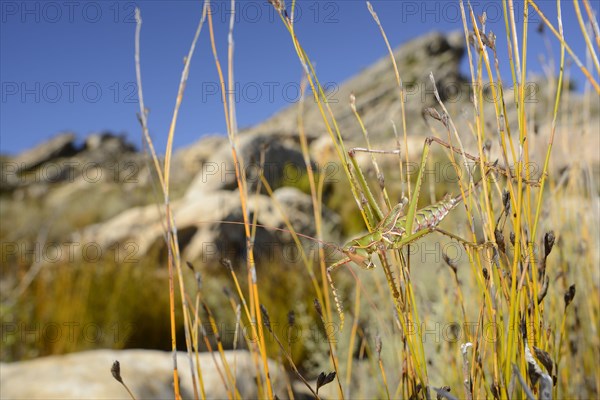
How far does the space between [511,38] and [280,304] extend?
2.59 meters

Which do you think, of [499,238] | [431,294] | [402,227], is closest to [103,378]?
[402,227]

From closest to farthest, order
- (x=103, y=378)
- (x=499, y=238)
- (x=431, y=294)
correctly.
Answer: (x=499, y=238) → (x=103, y=378) → (x=431, y=294)

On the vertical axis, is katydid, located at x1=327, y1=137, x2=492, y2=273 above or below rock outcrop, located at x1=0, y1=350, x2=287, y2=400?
above

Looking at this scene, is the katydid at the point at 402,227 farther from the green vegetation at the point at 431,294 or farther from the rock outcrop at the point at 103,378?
the rock outcrop at the point at 103,378

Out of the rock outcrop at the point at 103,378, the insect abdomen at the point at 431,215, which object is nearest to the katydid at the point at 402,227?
the insect abdomen at the point at 431,215

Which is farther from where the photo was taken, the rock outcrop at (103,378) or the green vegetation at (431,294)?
the rock outcrop at (103,378)

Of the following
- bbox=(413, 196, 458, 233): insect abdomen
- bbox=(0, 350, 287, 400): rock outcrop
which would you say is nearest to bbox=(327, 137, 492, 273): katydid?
bbox=(413, 196, 458, 233): insect abdomen

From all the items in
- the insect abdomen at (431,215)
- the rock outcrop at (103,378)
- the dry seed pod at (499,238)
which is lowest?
the rock outcrop at (103,378)

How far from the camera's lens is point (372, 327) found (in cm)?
232

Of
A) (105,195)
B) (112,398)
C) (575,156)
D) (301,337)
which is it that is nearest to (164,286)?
(301,337)

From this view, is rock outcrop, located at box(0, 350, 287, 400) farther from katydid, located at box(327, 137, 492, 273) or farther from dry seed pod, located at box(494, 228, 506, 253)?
dry seed pod, located at box(494, 228, 506, 253)

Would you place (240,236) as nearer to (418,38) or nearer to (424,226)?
(424,226)

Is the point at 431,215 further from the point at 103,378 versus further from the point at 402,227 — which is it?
the point at 103,378

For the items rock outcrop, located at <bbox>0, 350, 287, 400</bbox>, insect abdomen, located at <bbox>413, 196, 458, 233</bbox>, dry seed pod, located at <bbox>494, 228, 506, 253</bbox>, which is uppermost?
insect abdomen, located at <bbox>413, 196, 458, 233</bbox>
